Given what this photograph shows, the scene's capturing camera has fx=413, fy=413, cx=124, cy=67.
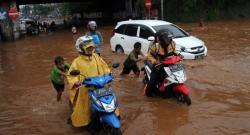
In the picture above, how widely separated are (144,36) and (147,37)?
23 centimetres

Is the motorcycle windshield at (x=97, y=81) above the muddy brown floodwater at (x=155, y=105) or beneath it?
above

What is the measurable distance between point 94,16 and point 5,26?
30.6 m

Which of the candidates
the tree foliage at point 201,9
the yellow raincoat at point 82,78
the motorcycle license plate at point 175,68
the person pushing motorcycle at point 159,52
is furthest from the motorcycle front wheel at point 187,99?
the tree foliage at point 201,9

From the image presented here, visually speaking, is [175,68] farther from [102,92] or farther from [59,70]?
[102,92]

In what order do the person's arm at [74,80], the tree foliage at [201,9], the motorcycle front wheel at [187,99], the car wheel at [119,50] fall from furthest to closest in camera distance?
the tree foliage at [201,9] < the car wheel at [119,50] < the motorcycle front wheel at [187,99] < the person's arm at [74,80]

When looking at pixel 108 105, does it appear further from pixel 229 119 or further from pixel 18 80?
pixel 18 80

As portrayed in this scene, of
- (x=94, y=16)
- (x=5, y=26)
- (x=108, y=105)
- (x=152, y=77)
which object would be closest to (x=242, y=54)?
(x=152, y=77)

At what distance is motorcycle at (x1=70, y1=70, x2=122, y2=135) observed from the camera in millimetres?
6410

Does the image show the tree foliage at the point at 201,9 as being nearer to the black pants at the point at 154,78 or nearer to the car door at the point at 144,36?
the car door at the point at 144,36

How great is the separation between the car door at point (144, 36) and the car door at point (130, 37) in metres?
0.31

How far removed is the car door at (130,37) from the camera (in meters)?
16.4

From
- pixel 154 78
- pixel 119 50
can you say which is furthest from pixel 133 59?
pixel 119 50

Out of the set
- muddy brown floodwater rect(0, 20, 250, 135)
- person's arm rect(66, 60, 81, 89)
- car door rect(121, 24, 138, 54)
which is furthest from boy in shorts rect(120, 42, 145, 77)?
person's arm rect(66, 60, 81, 89)

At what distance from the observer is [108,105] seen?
6.42m
